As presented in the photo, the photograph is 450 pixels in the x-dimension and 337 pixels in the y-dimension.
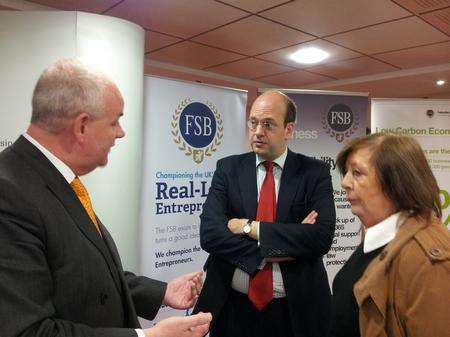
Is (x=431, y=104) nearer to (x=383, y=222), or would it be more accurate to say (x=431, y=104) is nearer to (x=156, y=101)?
(x=156, y=101)

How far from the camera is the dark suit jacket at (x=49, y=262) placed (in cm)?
88

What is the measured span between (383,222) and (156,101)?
2030 mm

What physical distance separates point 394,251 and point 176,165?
2.07 metres

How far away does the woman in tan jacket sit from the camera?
1.09 m

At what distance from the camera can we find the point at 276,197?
196cm

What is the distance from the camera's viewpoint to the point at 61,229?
3.28 feet

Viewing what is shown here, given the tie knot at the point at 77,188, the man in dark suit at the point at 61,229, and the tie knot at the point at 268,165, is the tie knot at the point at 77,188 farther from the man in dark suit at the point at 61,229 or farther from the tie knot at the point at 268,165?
the tie knot at the point at 268,165

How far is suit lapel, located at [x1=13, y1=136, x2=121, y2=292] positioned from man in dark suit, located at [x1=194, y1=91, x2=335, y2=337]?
87cm

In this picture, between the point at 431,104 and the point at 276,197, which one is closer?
the point at 276,197

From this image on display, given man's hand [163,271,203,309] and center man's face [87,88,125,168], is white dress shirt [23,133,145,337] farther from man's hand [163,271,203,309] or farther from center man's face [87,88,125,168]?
man's hand [163,271,203,309]

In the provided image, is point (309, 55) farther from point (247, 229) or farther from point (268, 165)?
point (247, 229)

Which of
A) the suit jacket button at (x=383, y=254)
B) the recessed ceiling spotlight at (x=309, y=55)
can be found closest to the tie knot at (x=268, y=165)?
the suit jacket button at (x=383, y=254)

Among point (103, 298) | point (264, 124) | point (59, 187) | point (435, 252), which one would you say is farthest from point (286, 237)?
point (59, 187)

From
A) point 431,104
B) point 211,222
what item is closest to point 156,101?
point 211,222
